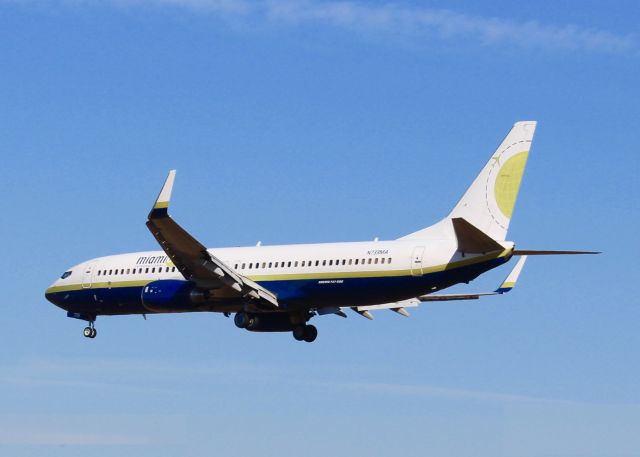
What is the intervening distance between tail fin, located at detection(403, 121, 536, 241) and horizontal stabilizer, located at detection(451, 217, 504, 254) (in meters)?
2.05

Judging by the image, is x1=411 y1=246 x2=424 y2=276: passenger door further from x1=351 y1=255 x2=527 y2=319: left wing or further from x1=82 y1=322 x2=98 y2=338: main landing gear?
x1=82 y1=322 x2=98 y2=338: main landing gear

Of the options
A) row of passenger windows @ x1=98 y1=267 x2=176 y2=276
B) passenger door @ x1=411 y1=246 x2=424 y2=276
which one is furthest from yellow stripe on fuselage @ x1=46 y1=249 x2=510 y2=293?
row of passenger windows @ x1=98 y1=267 x2=176 y2=276

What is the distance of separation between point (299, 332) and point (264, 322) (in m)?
1.85

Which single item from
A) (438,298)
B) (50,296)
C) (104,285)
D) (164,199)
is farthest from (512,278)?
(50,296)

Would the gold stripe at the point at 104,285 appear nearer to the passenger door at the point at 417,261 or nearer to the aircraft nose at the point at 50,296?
the aircraft nose at the point at 50,296

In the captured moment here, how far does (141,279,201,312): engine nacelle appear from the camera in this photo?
61594mm

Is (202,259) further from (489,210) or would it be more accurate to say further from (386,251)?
(489,210)

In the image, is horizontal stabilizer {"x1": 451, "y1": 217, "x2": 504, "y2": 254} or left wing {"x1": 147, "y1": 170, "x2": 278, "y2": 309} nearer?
horizontal stabilizer {"x1": 451, "y1": 217, "x2": 504, "y2": 254}

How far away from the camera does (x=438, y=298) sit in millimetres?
64812

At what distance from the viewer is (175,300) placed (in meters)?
61.9

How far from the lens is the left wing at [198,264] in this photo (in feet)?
186

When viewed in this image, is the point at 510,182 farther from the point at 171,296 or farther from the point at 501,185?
the point at 171,296

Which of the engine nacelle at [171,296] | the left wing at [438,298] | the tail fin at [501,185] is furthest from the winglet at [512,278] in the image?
the engine nacelle at [171,296]

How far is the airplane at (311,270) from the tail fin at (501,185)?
0.04m
